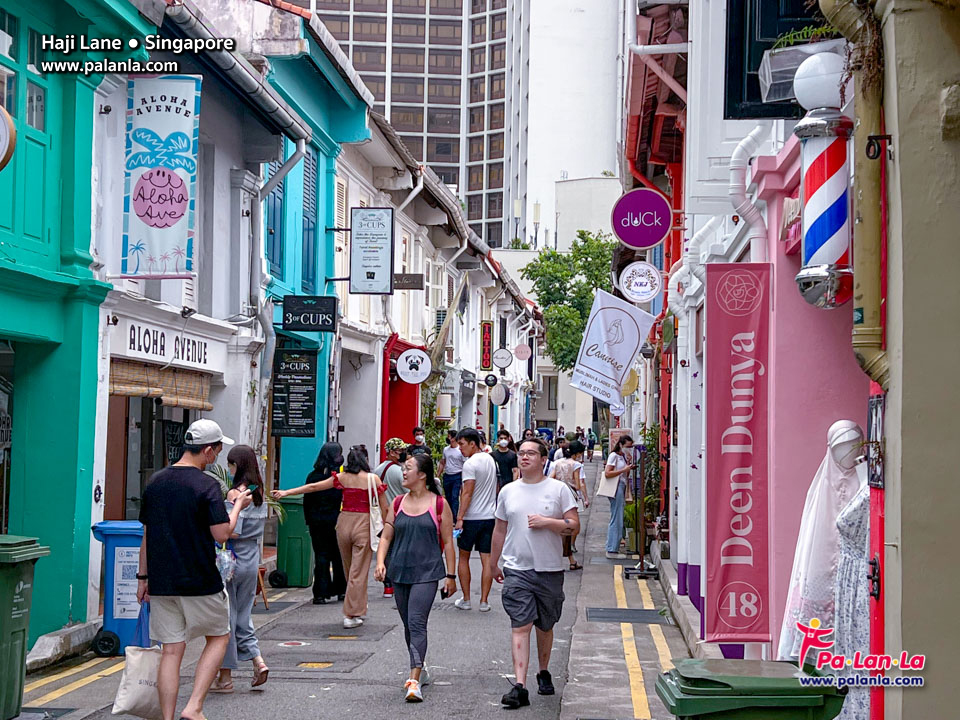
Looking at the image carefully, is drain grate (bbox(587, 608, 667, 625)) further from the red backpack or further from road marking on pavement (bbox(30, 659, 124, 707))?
road marking on pavement (bbox(30, 659, 124, 707))

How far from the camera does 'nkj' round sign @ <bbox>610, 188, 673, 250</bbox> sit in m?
15.9

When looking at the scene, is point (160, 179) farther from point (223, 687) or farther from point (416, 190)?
point (416, 190)

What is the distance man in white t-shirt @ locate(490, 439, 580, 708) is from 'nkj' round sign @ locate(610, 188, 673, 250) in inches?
278

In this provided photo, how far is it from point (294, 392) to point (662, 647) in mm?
7395

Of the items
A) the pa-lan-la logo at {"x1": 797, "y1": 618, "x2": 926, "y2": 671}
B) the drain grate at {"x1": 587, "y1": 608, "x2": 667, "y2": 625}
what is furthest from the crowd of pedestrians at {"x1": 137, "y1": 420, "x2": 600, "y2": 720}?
the pa-lan-la logo at {"x1": 797, "y1": 618, "x2": 926, "y2": 671}

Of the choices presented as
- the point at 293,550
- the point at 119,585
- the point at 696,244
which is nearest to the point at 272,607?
the point at 293,550

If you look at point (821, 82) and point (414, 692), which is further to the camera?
point (414, 692)

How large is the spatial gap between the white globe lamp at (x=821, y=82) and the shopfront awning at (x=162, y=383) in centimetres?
781

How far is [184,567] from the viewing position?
7.64m

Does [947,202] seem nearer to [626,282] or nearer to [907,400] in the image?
[907,400]

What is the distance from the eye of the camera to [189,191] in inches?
459

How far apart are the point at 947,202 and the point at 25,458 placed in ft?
27.6

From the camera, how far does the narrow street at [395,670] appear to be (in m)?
8.59

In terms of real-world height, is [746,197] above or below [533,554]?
above
